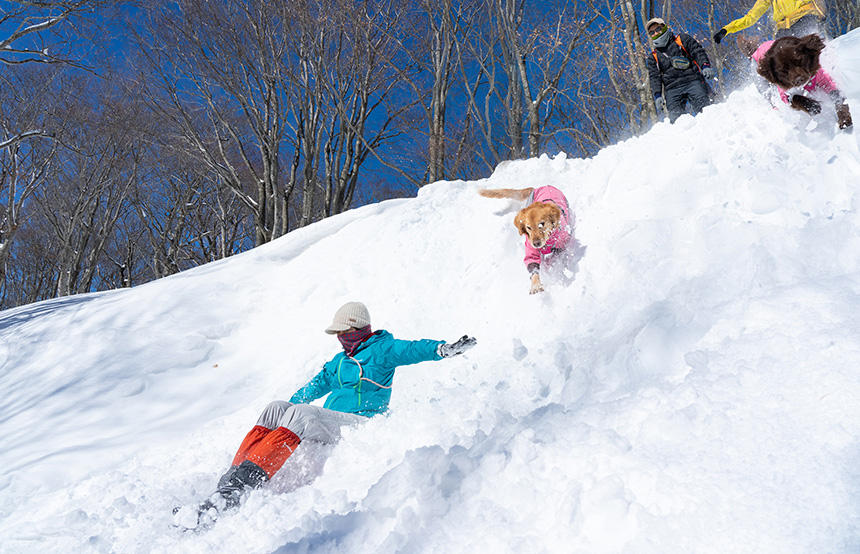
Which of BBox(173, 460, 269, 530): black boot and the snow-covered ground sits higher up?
the snow-covered ground

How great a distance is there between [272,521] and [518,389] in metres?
1.50

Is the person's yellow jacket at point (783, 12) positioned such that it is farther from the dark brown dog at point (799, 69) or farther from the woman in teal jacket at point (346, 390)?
the woman in teal jacket at point (346, 390)

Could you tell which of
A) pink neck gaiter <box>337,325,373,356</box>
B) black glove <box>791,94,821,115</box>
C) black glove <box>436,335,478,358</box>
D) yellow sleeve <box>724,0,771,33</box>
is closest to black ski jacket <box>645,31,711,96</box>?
yellow sleeve <box>724,0,771,33</box>

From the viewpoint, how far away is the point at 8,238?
9.55 m

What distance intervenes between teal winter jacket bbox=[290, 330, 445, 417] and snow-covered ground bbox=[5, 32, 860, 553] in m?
0.22

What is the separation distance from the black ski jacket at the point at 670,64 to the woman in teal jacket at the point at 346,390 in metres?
4.54

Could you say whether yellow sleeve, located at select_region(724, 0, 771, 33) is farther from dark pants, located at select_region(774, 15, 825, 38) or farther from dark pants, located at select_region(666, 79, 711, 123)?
dark pants, located at select_region(666, 79, 711, 123)

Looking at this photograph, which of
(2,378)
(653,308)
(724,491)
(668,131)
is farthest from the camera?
(2,378)

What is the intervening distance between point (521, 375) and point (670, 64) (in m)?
4.51

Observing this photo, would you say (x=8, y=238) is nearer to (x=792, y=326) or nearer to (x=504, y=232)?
(x=504, y=232)

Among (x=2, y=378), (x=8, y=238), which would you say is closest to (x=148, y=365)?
(x=2, y=378)

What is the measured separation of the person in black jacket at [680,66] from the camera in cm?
549

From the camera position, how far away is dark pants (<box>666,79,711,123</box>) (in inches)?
218

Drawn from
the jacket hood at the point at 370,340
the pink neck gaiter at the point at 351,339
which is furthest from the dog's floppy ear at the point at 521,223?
the pink neck gaiter at the point at 351,339
